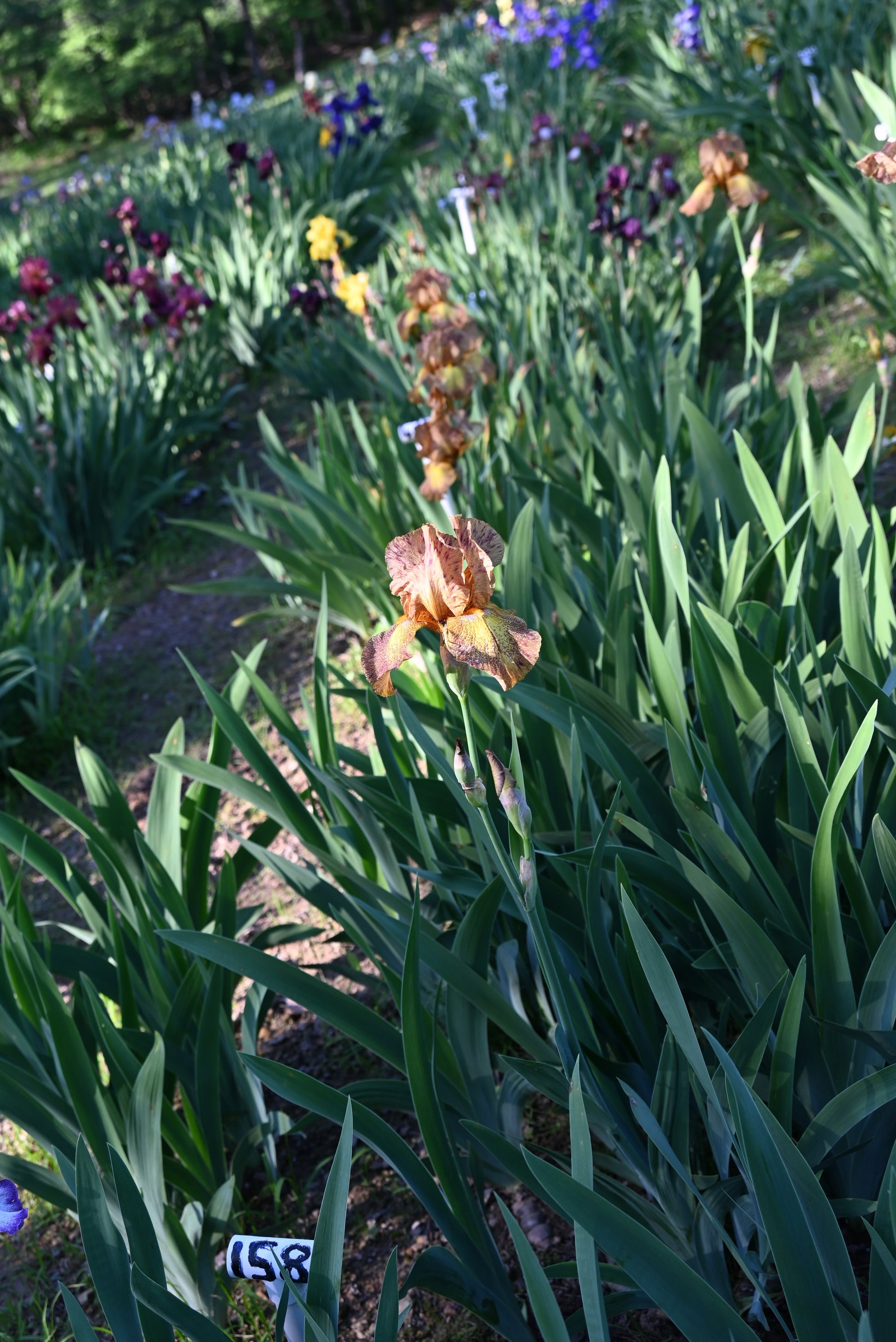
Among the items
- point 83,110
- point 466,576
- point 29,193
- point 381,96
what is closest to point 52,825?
point 466,576

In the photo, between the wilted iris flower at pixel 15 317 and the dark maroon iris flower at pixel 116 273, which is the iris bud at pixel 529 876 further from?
the dark maroon iris flower at pixel 116 273

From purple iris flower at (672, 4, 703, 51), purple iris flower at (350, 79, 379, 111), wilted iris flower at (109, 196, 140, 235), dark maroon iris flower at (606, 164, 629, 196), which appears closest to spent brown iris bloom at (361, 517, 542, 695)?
dark maroon iris flower at (606, 164, 629, 196)

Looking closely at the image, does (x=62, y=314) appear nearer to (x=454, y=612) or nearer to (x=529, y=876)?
(x=454, y=612)

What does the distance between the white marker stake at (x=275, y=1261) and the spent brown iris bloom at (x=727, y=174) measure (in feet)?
7.14

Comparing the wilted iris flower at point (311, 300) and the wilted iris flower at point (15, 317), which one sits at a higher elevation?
the wilted iris flower at point (15, 317)

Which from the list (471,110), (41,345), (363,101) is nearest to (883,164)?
(41,345)

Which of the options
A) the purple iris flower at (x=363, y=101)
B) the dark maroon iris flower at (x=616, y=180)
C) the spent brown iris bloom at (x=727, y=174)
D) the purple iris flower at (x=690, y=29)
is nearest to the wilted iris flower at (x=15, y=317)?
the dark maroon iris flower at (x=616, y=180)

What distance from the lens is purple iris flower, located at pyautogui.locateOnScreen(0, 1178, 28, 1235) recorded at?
2.62ft

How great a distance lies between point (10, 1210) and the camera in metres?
0.81

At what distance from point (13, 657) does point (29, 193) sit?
1136 centimetres

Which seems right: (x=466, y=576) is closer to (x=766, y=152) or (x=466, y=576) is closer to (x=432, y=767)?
(x=432, y=767)

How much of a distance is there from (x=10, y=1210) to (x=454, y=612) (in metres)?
0.64

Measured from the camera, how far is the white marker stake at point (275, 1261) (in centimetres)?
91

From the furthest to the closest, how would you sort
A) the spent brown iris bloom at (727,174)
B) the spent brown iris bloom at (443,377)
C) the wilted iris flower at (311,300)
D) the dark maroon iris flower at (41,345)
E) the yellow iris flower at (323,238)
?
the wilted iris flower at (311,300) → the dark maroon iris flower at (41,345) → the yellow iris flower at (323,238) → the spent brown iris bloom at (727,174) → the spent brown iris bloom at (443,377)
